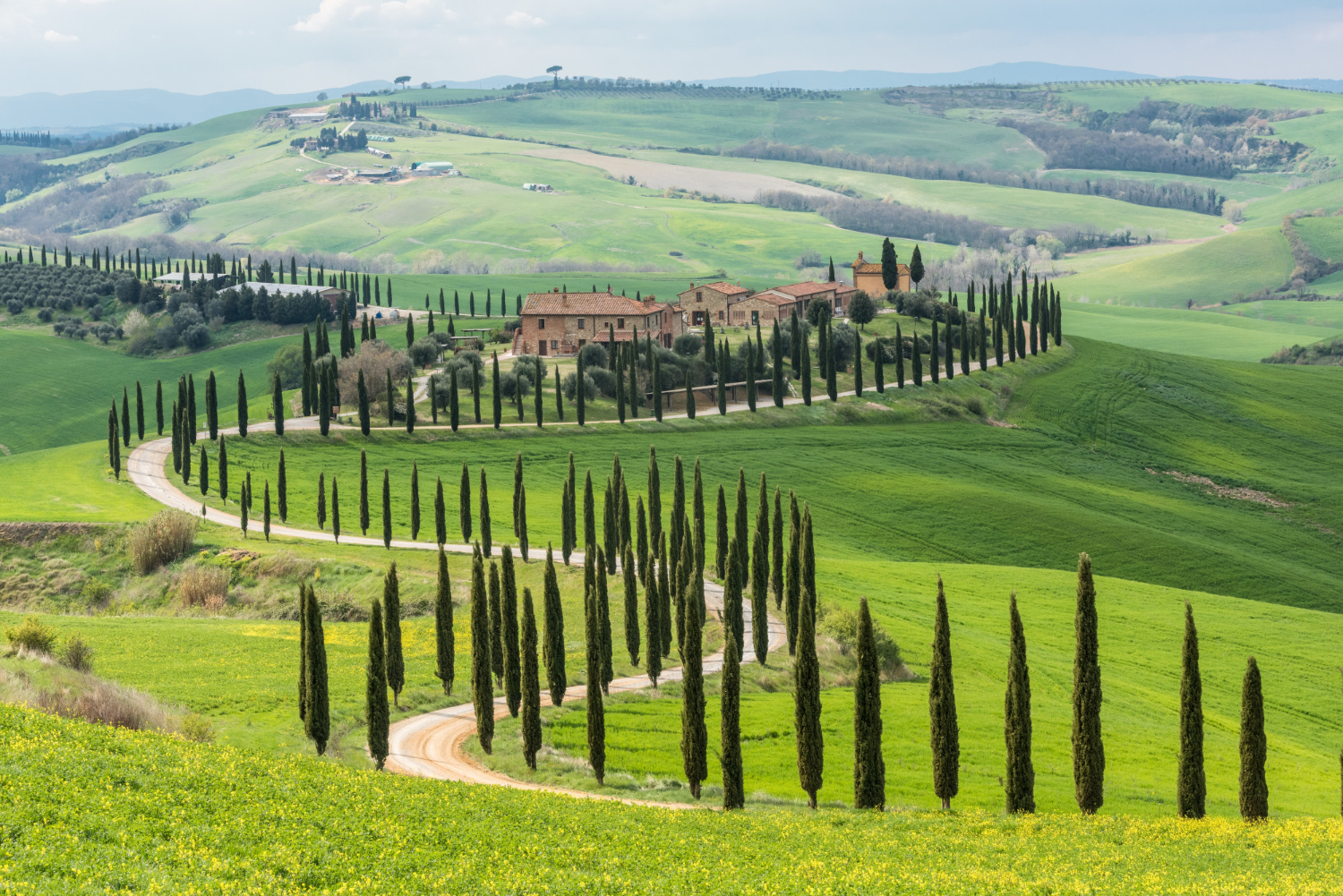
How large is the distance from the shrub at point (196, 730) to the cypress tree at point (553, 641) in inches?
561

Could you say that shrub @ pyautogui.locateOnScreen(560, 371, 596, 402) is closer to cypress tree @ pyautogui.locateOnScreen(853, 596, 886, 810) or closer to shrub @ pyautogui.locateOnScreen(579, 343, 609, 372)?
shrub @ pyautogui.locateOnScreen(579, 343, 609, 372)

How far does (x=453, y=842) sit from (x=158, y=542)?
56.0 meters

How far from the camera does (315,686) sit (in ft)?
136

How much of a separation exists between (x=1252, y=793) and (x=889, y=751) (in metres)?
13.2

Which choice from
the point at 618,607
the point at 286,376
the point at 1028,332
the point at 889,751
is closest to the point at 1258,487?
the point at 1028,332

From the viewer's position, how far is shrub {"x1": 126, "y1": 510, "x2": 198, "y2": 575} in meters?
76.7

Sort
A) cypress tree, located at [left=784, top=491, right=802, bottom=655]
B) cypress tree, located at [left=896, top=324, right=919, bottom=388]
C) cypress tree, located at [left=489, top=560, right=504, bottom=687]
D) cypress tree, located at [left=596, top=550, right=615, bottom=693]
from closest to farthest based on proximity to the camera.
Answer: cypress tree, located at [left=489, top=560, right=504, bottom=687], cypress tree, located at [left=596, top=550, right=615, bottom=693], cypress tree, located at [left=784, top=491, right=802, bottom=655], cypress tree, located at [left=896, top=324, right=919, bottom=388]

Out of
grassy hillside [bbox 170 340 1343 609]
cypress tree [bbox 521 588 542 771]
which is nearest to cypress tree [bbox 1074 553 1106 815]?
cypress tree [bbox 521 588 542 771]

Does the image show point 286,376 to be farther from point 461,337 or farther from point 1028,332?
point 1028,332

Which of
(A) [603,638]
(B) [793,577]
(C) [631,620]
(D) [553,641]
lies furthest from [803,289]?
(D) [553,641]

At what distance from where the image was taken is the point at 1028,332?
16950 centimetres

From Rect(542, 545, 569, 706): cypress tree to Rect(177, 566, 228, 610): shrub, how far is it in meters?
30.8

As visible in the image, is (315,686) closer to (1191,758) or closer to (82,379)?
(1191,758)

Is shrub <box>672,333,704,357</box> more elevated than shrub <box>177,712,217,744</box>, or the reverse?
shrub <box>672,333,704,357</box>
